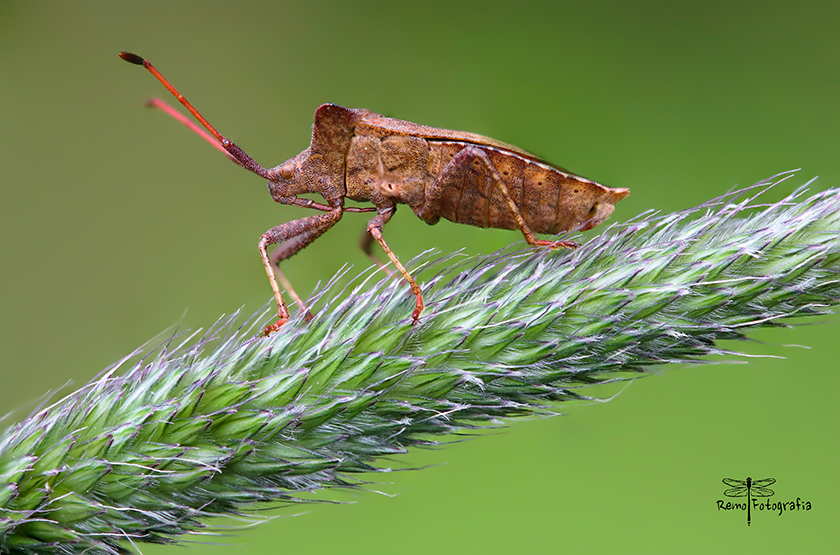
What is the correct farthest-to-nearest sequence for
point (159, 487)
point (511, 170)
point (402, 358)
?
point (511, 170), point (402, 358), point (159, 487)

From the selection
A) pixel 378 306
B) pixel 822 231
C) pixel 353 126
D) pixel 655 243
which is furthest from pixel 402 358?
pixel 822 231

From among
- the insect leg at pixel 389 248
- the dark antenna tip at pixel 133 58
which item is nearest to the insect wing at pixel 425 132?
the insect leg at pixel 389 248

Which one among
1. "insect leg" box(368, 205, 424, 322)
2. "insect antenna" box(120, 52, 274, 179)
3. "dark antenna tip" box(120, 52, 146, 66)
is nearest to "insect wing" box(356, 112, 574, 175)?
"insect leg" box(368, 205, 424, 322)

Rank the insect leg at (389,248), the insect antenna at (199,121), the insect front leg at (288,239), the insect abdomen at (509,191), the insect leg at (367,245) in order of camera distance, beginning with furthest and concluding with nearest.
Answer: the insect leg at (367,245), the insect abdomen at (509,191), the insect front leg at (288,239), the insect antenna at (199,121), the insect leg at (389,248)

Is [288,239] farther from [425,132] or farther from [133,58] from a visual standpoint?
[133,58]

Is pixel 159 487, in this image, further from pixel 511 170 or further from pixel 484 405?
pixel 511 170

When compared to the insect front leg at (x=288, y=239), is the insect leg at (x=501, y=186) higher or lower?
higher

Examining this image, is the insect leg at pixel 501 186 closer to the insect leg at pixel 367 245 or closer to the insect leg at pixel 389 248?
the insect leg at pixel 389 248
